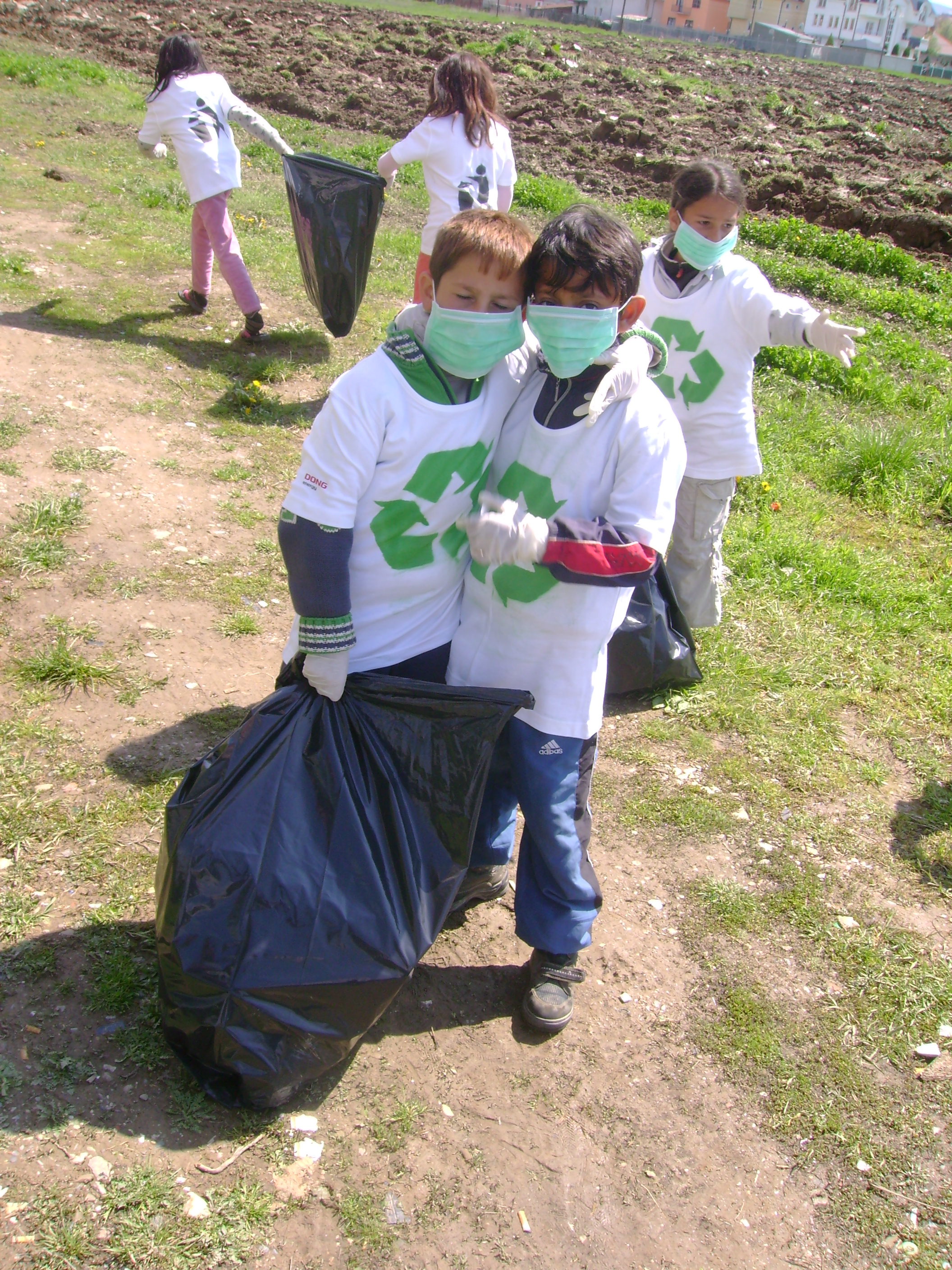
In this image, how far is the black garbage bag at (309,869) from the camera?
6.30ft

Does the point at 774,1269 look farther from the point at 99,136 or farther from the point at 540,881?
the point at 99,136

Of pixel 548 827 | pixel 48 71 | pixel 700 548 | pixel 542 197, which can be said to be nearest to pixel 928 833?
pixel 700 548

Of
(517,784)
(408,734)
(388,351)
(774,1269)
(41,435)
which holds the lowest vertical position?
(774,1269)

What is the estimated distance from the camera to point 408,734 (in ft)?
6.94

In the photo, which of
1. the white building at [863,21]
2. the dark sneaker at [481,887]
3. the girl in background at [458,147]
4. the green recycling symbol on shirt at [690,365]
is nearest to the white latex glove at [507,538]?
the dark sneaker at [481,887]

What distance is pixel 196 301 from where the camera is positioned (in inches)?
248

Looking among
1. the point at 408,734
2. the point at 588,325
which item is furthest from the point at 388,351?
the point at 408,734

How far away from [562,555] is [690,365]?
6.08 feet

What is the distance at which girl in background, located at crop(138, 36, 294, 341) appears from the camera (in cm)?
570

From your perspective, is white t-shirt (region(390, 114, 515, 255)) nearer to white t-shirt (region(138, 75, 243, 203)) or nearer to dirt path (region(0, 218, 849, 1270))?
white t-shirt (region(138, 75, 243, 203))

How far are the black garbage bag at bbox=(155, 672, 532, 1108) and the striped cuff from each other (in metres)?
0.13

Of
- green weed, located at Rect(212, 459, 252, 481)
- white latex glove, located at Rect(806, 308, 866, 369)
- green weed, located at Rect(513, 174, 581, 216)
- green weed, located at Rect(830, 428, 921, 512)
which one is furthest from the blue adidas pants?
green weed, located at Rect(513, 174, 581, 216)

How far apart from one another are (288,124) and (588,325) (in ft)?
38.6

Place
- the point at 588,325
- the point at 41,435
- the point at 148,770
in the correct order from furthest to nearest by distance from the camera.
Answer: the point at 41,435 < the point at 148,770 < the point at 588,325
